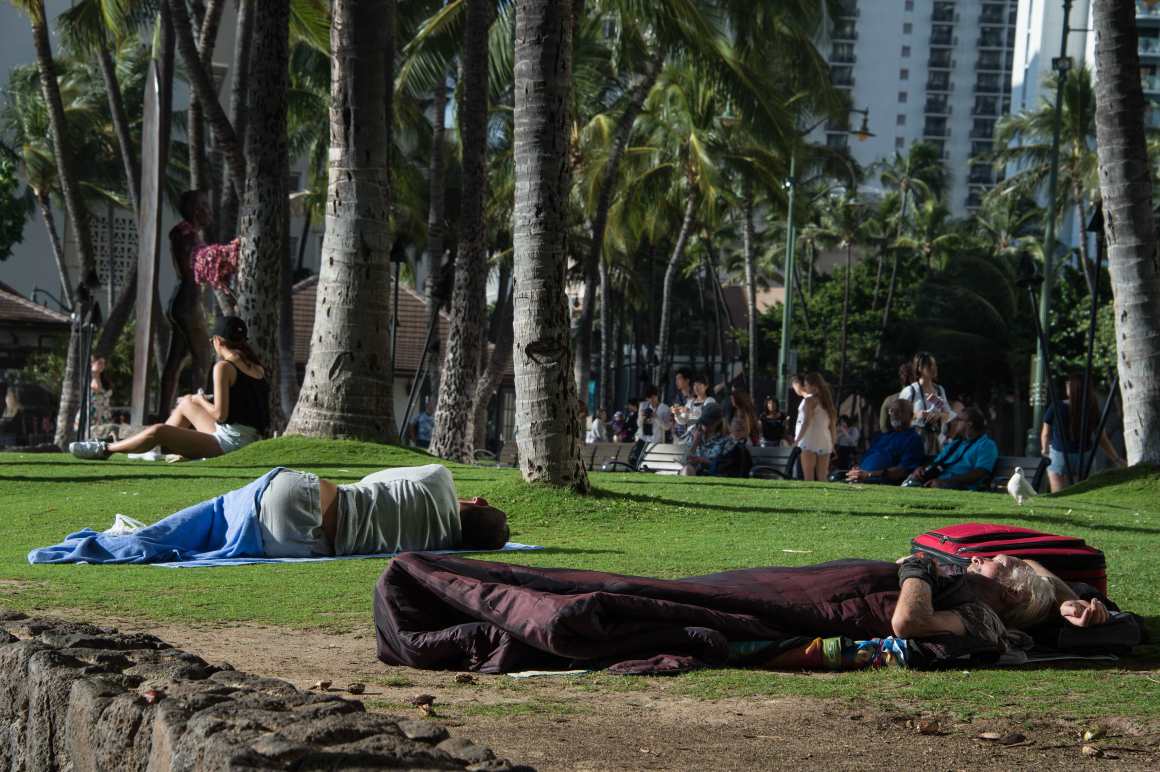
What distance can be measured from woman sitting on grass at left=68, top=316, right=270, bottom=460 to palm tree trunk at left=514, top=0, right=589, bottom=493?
3530 millimetres

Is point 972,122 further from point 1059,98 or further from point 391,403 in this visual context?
point 391,403

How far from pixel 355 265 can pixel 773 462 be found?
20.0 feet

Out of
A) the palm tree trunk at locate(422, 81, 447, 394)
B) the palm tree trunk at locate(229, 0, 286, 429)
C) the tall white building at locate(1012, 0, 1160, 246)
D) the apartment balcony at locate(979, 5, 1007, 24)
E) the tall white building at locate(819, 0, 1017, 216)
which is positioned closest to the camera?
the palm tree trunk at locate(229, 0, 286, 429)

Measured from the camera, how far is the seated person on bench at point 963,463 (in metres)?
14.9

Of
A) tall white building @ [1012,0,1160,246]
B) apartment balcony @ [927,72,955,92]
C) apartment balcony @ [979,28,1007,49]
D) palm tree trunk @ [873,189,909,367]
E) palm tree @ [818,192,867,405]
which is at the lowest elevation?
palm tree trunk @ [873,189,909,367]

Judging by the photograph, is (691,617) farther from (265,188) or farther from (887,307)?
(887,307)

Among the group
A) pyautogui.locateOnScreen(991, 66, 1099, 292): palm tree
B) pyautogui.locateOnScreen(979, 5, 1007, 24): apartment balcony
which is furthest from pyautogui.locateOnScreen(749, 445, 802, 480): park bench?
pyautogui.locateOnScreen(979, 5, 1007, 24): apartment balcony

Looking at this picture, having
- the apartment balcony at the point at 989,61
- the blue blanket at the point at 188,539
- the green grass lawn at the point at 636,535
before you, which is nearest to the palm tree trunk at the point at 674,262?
the green grass lawn at the point at 636,535

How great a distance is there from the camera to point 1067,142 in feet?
177

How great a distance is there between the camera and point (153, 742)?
326 cm

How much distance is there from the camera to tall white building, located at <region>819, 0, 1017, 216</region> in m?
130

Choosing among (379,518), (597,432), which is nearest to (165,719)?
(379,518)

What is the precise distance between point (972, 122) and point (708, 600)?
134 meters

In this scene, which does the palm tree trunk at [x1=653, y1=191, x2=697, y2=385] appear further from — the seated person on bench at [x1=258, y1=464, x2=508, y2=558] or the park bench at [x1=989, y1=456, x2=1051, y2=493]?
the seated person on bench at [x1=258, y1=464, x2=508, y2=558]
